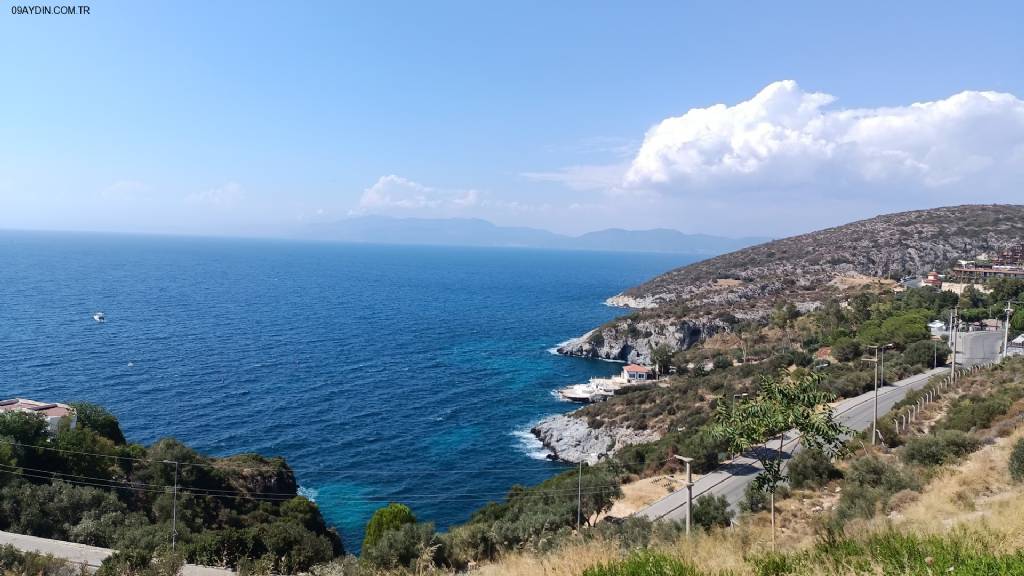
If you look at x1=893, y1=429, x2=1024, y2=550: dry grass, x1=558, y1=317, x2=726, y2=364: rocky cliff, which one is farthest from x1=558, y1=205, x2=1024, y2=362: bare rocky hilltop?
x1=893, y1=429, x2=1024, y2=550: dry grass

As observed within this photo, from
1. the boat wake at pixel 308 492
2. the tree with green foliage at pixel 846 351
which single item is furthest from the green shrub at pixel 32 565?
the tree with green foliage at pixel 846 351

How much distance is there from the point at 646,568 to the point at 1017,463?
37.4 ft

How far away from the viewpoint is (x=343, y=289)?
116m

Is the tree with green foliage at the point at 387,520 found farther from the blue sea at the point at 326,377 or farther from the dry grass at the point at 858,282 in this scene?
the dry grass at the point at 858,282

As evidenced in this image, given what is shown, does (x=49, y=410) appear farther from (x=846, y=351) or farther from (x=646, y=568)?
(x=846, y=351)

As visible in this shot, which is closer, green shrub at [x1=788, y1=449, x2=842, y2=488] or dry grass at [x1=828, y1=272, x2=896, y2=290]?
green shrub at [x1=788, y1=449, x2=842, y2=488]

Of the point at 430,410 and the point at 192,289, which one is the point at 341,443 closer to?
the point at 430,410

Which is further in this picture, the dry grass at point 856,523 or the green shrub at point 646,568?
the dry grass at point 856,523

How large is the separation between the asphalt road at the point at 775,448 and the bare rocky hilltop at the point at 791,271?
3179 cm

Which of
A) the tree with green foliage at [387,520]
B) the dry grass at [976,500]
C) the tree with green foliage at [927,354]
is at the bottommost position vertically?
the tree with green foliage at [387,520]

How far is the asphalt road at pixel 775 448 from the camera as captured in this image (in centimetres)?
2004

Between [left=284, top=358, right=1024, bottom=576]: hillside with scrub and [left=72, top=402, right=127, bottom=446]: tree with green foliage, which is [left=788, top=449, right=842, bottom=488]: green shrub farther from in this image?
[left=72, top=402, right=127, bottom=446]: tree with green foliage

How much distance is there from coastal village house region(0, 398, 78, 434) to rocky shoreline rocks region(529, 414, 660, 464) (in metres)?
26.2

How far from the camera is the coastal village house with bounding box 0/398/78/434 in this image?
2548 cm
